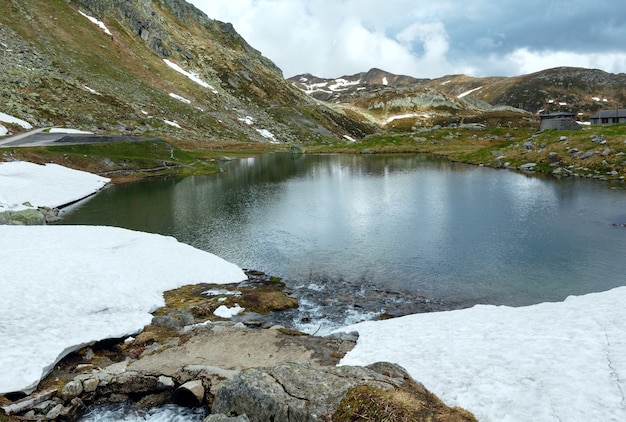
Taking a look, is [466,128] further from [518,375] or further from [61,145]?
[518,375]

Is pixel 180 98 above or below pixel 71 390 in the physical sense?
above

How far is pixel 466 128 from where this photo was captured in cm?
15262

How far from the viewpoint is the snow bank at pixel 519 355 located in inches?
488

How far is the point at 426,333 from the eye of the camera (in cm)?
1933

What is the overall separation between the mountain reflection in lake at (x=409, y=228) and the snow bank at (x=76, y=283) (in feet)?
20.0

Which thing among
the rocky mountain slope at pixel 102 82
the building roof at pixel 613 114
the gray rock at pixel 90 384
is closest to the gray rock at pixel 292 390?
the gray rock at pixel 90 384

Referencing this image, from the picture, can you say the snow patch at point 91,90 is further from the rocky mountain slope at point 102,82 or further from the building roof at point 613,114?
the building roof at point 613,114

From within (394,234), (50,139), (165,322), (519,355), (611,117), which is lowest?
(394,234)

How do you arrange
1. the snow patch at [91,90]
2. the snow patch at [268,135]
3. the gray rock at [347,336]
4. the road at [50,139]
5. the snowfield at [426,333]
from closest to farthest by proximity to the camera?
the snowfield at [426,333]
the gray rock at [347,336]
the road at [50,139]
the snow patch at [91,90]
the snow patch at [268,135]

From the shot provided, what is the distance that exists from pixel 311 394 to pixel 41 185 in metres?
62.1

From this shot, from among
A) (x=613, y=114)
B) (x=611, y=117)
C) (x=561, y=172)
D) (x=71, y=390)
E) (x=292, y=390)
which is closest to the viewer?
(x=292, y=390)

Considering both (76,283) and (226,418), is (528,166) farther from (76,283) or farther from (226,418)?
(226,418)

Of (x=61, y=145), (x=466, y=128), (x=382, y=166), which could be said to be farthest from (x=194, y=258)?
(x=466, y=128)

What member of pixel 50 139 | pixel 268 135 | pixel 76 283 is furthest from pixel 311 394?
pixel 268 135
